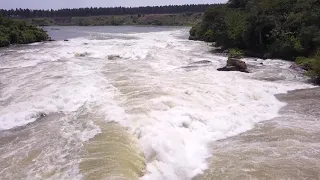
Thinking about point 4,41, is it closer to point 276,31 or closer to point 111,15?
point 276,31

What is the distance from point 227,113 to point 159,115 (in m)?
2.62

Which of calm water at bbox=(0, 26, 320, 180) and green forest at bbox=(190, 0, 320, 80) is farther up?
green forest at bbox=(190, 0, 320, 80)

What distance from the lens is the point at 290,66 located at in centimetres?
2241

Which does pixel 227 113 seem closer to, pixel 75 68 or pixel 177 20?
pixel 75 68

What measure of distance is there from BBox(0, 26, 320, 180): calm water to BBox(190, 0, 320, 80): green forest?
5.73m

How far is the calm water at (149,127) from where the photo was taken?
8.33m

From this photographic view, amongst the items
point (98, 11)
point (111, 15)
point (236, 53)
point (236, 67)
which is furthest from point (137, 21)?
point (236, 67)

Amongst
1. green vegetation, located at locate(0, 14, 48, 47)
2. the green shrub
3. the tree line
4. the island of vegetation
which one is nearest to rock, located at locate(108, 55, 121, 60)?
the green shrub

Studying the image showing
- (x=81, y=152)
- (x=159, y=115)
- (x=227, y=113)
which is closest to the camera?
(x=81, y=152)

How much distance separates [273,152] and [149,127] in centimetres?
350

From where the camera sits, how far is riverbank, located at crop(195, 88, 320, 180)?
8234 mm

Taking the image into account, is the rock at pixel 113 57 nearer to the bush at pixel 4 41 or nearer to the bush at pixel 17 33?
the bush at pixel 4 41

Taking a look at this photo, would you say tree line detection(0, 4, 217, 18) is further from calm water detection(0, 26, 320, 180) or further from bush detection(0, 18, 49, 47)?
calm water detection(0, 26, 320, 180)

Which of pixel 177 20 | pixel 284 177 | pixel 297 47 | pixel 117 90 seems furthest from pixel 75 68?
pixel 177 20
